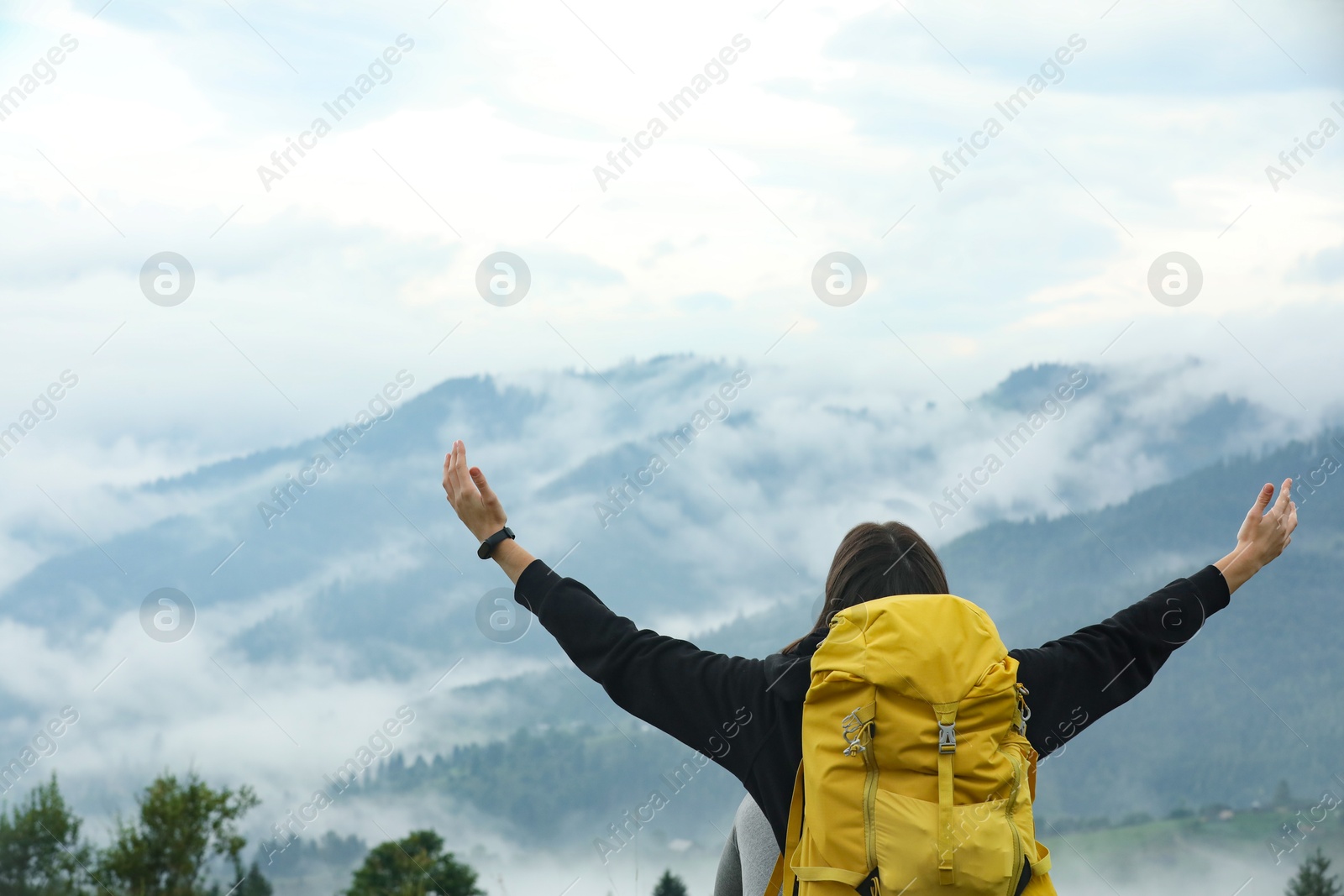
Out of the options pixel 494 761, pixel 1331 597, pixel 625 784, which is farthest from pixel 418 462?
pixel 1331 597

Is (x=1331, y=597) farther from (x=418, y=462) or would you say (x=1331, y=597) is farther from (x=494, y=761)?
(x=418, y=462)

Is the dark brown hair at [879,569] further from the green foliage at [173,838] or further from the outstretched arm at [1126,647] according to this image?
the green foliage at [173,838]

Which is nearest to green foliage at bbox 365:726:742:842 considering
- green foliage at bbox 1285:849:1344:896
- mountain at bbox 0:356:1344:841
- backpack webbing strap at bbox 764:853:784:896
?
mountain at bbox 0:356:1344:841

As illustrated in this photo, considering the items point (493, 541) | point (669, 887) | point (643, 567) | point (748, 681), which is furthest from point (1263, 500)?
point (643, 567)

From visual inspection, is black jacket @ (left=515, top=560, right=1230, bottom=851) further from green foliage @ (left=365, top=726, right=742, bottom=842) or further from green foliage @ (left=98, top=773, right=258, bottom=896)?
green foliage @ (left=365, top=726, right=742, bottom=842)

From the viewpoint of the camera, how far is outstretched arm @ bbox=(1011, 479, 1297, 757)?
5.13ft

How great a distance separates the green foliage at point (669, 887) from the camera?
823 cm

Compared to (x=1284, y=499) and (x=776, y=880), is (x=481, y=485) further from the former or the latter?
(x=1284, y=499)

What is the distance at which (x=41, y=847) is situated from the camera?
40.0 ft

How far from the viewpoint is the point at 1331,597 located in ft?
244

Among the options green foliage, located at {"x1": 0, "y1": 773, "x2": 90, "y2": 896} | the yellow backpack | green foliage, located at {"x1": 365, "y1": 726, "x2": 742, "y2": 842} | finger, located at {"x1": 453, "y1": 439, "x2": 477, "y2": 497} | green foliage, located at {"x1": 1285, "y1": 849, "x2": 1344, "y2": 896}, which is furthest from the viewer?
green foliage, located at {"x1": 365, "y1": 726, "x2": 742, "y2": 842}

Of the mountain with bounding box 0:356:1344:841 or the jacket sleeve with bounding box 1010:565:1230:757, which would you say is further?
the mountain with bounding box 0:356:1344:841

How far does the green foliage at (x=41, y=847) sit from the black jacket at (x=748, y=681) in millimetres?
10900

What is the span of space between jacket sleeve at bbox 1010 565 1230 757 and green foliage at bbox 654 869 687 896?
7056 mm
